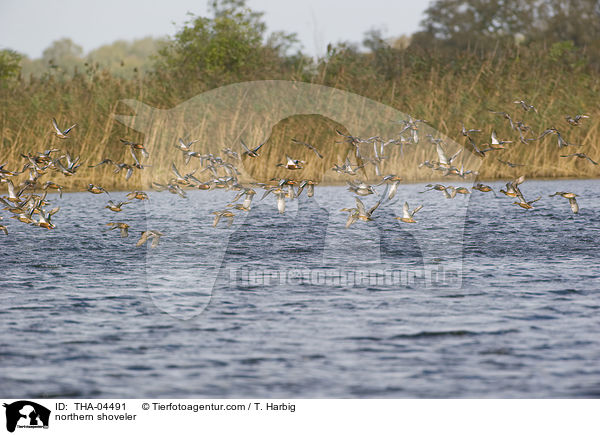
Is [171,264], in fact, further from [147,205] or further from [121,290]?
[147,205]

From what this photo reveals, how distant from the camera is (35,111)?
61.0 ft

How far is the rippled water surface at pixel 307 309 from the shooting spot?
6285 mm

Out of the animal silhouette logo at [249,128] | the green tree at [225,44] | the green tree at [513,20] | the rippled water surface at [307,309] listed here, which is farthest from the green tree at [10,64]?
the green tree at [513,20]

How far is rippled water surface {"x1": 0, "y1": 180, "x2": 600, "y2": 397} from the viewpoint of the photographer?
6285mm

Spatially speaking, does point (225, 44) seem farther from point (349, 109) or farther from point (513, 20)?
point (513, 20)
